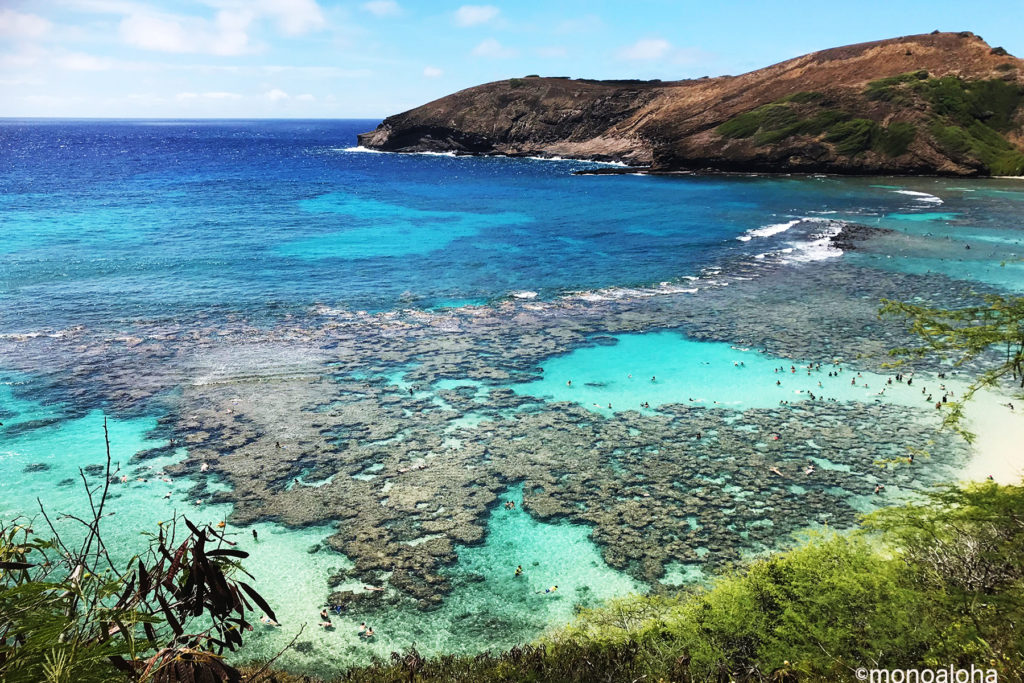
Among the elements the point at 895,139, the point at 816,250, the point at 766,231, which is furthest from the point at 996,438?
the point at 895,139

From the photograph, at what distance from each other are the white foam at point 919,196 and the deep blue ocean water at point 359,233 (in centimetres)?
212

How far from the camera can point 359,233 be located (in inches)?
2837

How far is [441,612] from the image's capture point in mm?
16719

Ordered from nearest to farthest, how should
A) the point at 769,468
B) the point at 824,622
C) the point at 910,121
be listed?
1. the point at 824,622
2. the point at 769,468
3. the point at 910,121

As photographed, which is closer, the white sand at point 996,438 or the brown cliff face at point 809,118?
the white sand at point 996,438

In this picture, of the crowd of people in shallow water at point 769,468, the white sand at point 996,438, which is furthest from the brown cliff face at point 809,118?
the white sand at point 996,438

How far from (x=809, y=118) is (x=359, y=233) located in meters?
99.5

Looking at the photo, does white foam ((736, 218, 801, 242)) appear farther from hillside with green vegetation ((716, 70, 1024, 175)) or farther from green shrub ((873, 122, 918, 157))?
hillside with green vegetation ((716, 70, 1024, 175))

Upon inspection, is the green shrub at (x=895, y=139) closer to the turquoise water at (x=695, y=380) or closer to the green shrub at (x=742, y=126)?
the green shrub at (x=742, y=126)

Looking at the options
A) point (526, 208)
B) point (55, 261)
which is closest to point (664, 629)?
point (55, 261)

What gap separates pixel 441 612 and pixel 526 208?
75924 millimetres

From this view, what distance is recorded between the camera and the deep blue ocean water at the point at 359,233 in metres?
46.4

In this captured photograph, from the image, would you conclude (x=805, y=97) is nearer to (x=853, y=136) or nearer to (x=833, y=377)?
(x=853, y=136)

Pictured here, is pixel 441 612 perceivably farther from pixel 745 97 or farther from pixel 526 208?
pixel 745 97
